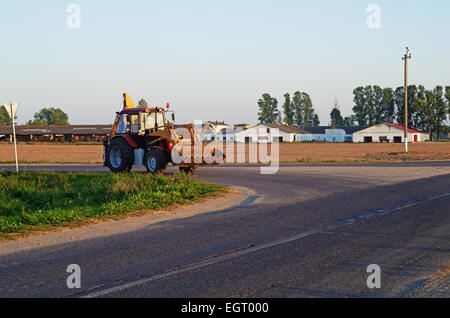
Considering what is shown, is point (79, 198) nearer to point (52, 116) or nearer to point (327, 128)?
point (327, 128)

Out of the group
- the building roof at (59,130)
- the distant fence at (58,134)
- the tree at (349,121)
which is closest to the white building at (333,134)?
the tree at (349,121)

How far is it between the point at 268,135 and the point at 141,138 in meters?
101

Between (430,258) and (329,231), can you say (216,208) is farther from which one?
(430,258)

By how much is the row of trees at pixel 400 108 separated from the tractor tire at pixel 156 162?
4747 inches

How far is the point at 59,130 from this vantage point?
360 ft

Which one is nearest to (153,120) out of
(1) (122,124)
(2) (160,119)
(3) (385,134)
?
(2) (160,119)

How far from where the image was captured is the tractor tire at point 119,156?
2198cm

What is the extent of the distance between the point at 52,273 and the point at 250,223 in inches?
191

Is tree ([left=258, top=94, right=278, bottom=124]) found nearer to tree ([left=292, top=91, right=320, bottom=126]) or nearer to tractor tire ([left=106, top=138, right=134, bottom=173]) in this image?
tree ([left=292, top=91, right=320, bottom=126])

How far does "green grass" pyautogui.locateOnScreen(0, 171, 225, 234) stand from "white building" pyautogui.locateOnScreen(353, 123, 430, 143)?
344 feet

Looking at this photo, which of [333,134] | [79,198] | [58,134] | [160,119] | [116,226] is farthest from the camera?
[333,134]

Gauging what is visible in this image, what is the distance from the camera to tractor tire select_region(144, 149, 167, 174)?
21031 mm

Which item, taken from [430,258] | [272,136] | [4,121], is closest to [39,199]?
[430,258]

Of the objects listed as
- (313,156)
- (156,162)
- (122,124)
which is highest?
(122,124)
